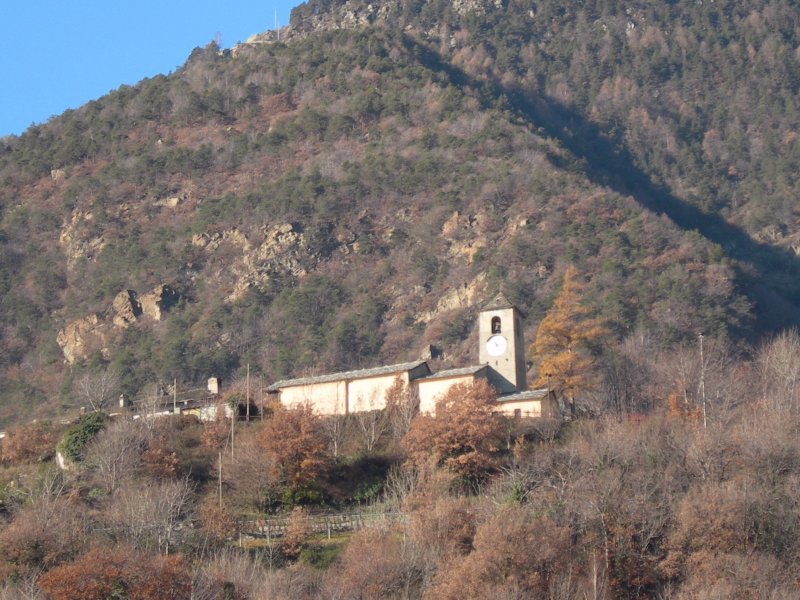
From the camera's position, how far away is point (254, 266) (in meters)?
90.0

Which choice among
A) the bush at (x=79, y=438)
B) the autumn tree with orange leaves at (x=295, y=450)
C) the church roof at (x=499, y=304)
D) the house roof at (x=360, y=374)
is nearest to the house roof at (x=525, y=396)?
the house roof at (x=360, y=374)

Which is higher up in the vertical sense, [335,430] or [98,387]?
[98,387]

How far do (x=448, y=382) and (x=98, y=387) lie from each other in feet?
89.5

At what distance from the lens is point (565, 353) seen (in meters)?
56.8

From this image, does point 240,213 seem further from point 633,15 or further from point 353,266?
point 633,15

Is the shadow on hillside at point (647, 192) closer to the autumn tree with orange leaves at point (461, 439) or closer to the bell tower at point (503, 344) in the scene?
the bell tower at point (503, 344)

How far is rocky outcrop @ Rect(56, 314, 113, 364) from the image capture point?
3329 inches

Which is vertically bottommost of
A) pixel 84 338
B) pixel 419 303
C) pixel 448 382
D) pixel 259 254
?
pixel 448 382

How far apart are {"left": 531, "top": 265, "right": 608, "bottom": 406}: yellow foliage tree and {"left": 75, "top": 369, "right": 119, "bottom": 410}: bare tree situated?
22180 millimetres

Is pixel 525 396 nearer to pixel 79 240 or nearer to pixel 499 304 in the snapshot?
pixel 499 304

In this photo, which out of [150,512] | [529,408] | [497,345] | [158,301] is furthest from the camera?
[158,301]

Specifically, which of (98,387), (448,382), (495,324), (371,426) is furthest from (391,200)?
(371,426)

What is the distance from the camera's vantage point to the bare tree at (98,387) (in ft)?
219

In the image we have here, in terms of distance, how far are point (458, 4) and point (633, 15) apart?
19.8 metres
